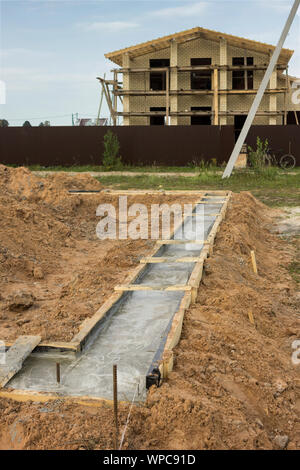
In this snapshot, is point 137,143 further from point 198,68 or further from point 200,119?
point 200,119

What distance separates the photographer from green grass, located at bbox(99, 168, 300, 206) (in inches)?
602

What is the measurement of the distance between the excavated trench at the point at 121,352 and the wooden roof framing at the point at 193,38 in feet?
84.4

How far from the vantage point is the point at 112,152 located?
74.3 feet

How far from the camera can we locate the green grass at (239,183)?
50.1 feet

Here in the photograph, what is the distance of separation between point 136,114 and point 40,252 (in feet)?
77.4

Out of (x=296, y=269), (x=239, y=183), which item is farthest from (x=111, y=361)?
(x=239, y=183)

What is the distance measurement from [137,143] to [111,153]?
143 centimetres

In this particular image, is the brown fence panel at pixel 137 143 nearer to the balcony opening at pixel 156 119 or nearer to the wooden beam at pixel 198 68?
the wooden beam at pixel 198 68

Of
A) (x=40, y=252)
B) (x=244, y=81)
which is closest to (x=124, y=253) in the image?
(x=40, y=252)

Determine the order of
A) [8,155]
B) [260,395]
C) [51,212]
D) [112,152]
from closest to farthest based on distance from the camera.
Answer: [260,395]
[51,212]
[112,152]
[8,155]

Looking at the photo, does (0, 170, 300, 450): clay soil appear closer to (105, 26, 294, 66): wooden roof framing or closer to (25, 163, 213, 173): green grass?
(25, 163, 213, 173): green grass

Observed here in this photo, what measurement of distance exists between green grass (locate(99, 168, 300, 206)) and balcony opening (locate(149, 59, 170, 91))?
14271 mm

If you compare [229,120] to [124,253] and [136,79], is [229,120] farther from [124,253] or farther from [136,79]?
[124,253]

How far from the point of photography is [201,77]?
31.0m
